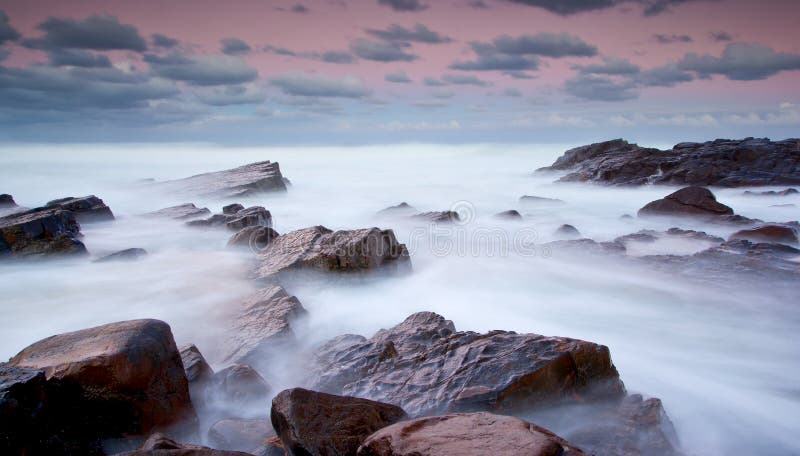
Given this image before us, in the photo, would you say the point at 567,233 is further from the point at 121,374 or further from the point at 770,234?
the point at 121,374

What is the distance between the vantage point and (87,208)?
14.0 metres

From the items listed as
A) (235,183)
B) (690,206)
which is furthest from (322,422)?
(235,183)

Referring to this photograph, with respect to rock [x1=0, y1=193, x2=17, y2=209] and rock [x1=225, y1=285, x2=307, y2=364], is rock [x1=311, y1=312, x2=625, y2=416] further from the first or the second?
rock [x1=0, y1=193, x2=17, y2=209]

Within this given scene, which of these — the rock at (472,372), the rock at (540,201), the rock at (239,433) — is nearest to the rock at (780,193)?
the rock at (540,201)

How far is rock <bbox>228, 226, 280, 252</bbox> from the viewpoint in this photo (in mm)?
9893

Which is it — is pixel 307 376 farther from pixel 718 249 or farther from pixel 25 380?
pixel 718 249

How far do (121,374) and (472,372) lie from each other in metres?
2.62

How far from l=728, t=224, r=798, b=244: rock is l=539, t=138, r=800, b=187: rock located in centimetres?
860

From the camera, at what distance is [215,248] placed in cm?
→ 1072

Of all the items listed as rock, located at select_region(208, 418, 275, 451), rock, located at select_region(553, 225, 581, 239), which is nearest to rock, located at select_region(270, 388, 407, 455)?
rock, located at select_region(208, 418, 275, 451)

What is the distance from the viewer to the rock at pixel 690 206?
13.2m

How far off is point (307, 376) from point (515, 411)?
6.76 ft

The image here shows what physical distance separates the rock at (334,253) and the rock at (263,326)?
1167 millimetres

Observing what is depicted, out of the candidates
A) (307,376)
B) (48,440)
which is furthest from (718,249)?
(48,440)
